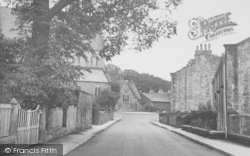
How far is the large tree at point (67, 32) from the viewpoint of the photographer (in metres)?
15.4

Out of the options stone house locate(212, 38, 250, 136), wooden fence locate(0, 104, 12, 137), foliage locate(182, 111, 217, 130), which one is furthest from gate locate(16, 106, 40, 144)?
foliage locate(182, 111, 217, 130)

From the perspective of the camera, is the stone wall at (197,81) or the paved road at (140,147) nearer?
the paved road at (140,147)

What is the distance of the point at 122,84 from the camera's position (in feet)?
295

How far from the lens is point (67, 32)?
17.3 metres

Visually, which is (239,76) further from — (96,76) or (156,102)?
(156,102)

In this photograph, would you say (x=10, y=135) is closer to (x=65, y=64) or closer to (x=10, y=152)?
(x=10, y=152)

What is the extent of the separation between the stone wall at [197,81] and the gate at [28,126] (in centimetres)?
3769

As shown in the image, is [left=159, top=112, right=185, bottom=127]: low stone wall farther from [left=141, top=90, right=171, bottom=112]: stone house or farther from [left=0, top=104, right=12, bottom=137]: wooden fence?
[left=141, top=90, right=171, bottom=112]: stone house

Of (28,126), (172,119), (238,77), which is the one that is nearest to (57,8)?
(28,126)

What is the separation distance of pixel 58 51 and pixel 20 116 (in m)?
4.48

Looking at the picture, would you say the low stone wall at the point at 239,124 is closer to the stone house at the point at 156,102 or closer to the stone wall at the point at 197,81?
the stone wall at the point at 197,81

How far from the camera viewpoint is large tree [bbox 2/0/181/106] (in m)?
15.4

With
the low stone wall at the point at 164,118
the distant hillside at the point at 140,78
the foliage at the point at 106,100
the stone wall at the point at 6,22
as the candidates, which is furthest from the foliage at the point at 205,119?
the distant hillside at the point at 140,78

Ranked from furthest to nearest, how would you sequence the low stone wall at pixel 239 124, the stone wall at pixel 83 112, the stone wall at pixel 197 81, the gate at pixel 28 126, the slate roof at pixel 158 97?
the slate roof at pixel 158 97 → the stone wall at pixel 197 81 → the stone wall at pixel 83 112 → the low stone wall at pixel 239 124 → the gate at pixel 28 126
